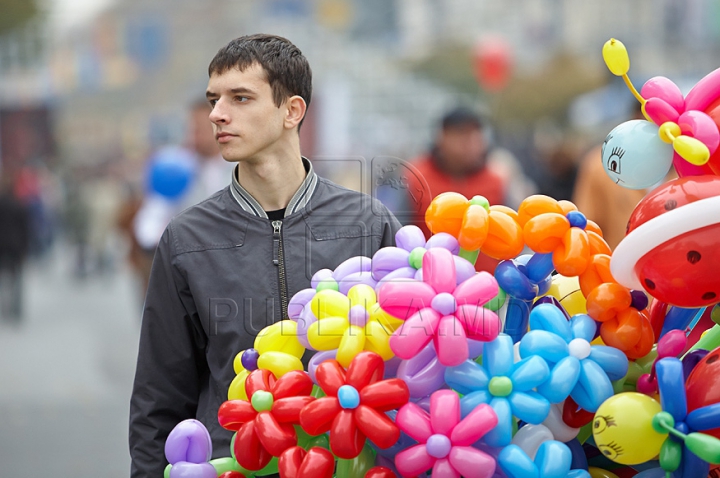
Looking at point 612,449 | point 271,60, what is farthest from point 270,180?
point 612,449

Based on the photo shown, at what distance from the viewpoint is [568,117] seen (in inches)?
1763

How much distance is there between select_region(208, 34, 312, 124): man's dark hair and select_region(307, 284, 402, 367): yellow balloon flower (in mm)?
709

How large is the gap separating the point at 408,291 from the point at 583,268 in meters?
0.43

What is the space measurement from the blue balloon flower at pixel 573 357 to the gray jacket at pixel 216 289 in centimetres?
69

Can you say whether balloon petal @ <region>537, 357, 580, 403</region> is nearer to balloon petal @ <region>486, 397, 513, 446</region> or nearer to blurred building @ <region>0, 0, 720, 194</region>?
balloon petal @ <region>486, 397, 513, 446</region>

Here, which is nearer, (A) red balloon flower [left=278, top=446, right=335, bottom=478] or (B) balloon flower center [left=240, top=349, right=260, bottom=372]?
(A) red balloon flower [left=278, top=446, right=335, bottom=478]

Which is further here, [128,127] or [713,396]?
[128,127]

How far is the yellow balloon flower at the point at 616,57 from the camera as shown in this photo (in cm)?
227

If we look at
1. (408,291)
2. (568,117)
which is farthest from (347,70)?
(408,291)

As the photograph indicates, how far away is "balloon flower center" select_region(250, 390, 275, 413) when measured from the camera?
222 centimetres

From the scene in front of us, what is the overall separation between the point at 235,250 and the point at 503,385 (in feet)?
2.97

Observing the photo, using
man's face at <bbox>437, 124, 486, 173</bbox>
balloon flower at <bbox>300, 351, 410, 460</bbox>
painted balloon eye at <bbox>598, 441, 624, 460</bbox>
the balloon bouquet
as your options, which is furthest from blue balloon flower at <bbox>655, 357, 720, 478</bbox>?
man's face at <bbox>437, 124, 486, 173</bbox>

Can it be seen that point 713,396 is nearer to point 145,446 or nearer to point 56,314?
point 145,446

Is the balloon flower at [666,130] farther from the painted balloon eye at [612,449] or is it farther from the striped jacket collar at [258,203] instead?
the striped jacket collar at [258,203]
